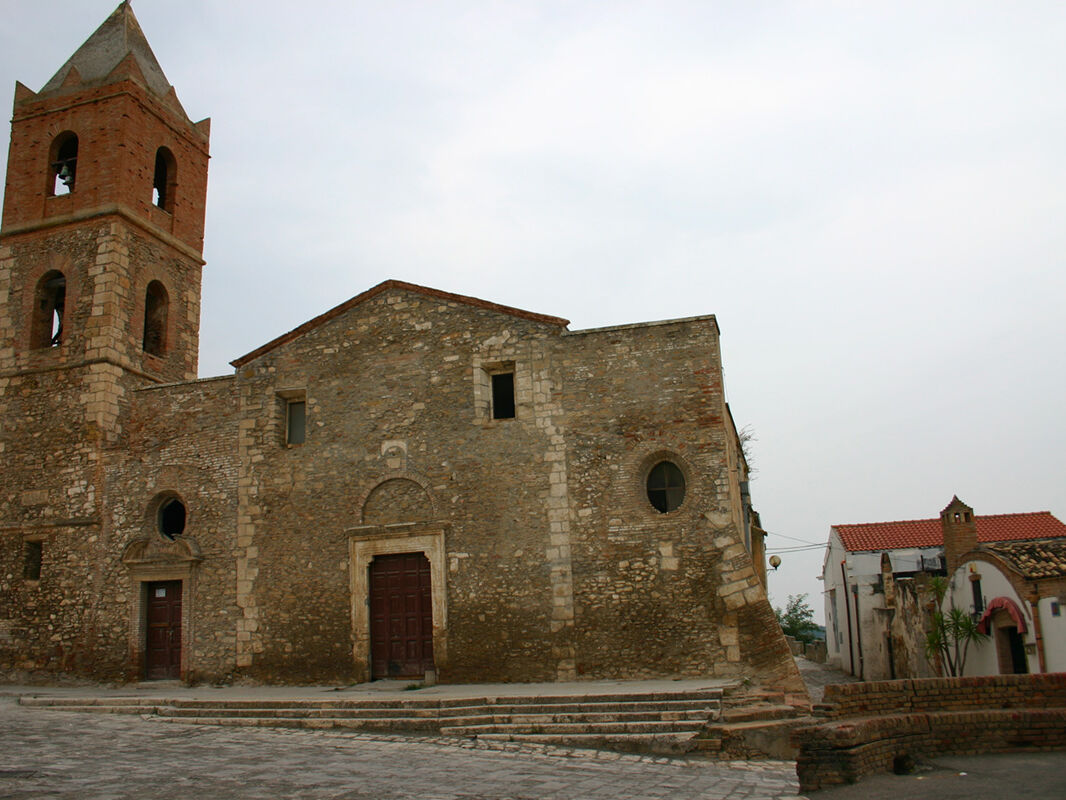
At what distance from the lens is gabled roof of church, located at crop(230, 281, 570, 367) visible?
1577cm

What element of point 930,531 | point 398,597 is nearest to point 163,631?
point 398,597

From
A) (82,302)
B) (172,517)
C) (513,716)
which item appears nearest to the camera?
(513,716)

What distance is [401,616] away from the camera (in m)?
15.5

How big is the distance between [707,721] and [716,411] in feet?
17.7

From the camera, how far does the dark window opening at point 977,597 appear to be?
20.2 metres

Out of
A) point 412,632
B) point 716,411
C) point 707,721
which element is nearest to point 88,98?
point 412,632

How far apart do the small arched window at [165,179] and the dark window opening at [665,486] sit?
1271 cm

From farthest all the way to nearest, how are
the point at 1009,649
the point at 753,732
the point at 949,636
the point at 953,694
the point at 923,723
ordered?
the point at 949,636
the point at 1009,649
the point at 753,732
the point at 953,694
the point at 923,723

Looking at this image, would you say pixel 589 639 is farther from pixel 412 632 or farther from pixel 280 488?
pixel 280 488

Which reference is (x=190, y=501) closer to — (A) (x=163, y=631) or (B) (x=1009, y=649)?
(A) (x=163, y=631)

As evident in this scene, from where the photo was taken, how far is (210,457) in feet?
55.2

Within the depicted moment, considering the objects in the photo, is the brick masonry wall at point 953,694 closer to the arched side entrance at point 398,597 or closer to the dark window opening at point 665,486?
the dark window opening at point 665,486

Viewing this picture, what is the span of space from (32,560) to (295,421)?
5857 millimetres

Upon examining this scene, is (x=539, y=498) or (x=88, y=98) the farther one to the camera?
(x=88, y=98)
